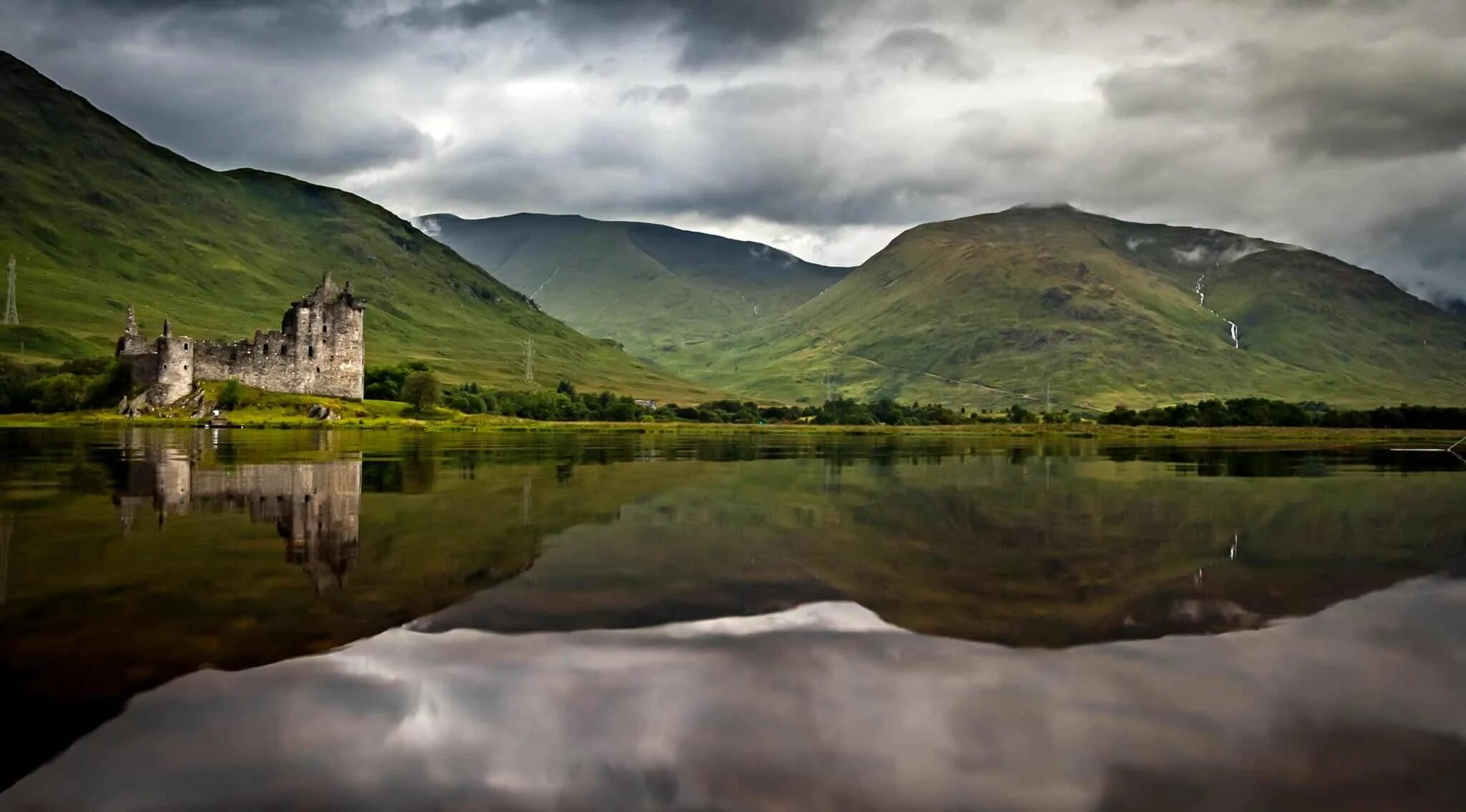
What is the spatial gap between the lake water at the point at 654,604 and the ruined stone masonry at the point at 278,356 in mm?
80934

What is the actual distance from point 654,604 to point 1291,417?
14741 cm

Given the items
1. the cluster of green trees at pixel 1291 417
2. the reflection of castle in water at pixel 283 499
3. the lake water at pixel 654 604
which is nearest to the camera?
the lake water at pixel 654 604

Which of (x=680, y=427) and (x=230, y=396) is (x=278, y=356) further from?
(x=680, y=427)

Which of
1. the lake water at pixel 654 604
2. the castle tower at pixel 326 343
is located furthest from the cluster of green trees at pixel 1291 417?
the lake water at pixel 654 604

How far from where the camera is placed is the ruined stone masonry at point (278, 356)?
338ft

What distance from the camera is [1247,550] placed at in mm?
19125

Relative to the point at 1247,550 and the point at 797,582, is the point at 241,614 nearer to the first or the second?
the point at 797,582

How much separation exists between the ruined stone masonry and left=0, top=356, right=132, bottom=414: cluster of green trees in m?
1.96

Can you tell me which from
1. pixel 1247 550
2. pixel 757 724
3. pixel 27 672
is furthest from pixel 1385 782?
pixel 1247 550

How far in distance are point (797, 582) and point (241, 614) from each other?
752 centimetres

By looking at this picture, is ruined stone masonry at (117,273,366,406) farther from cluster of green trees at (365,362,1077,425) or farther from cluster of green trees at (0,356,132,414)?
cluster of green trees at (365,362,1077,425)

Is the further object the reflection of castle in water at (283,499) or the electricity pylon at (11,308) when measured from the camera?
the electricity pylon at (11,308)

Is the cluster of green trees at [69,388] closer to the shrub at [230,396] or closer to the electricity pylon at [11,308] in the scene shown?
the shrub at [230,396]

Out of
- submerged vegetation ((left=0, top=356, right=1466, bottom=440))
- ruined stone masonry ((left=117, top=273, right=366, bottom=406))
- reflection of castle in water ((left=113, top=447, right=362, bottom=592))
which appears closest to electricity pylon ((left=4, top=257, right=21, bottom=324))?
submerged vegetation ((left=0, top=356, right=1466, bottom=440))
